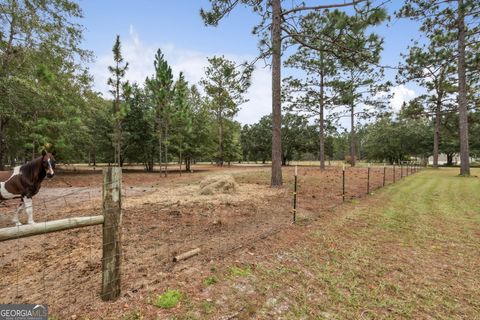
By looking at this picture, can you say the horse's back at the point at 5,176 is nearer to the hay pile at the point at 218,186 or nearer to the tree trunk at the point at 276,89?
the hay pile at the point at 218,186

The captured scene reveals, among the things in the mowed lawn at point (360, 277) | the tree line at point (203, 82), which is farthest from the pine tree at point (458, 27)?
the mowed lawn at point (360, 277)

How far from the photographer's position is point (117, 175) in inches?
99.6

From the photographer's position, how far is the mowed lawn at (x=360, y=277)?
98.0 inches

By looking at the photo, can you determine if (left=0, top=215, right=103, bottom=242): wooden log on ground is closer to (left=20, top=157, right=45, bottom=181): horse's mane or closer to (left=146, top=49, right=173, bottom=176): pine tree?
(left=20, top=157, right=45, bottom=181): horse's mane

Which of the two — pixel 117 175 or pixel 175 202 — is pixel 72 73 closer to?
pixel 175 202

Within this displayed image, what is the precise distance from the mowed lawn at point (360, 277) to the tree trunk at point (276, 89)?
466 centimetres

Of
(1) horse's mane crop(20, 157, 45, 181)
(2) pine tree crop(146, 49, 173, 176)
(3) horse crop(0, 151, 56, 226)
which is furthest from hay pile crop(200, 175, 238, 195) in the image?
(2) pine tree crop(146, 49, 173, 176)

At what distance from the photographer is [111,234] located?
2488 millimetres

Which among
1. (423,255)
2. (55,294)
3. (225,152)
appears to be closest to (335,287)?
(423,255)

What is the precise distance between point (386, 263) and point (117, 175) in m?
3.82

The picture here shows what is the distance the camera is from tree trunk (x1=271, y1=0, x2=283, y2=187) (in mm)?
9195

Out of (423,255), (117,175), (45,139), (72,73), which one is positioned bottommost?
(423,255)

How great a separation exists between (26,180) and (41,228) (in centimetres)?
391

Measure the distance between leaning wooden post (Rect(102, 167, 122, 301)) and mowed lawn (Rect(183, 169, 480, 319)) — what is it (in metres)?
0.78
